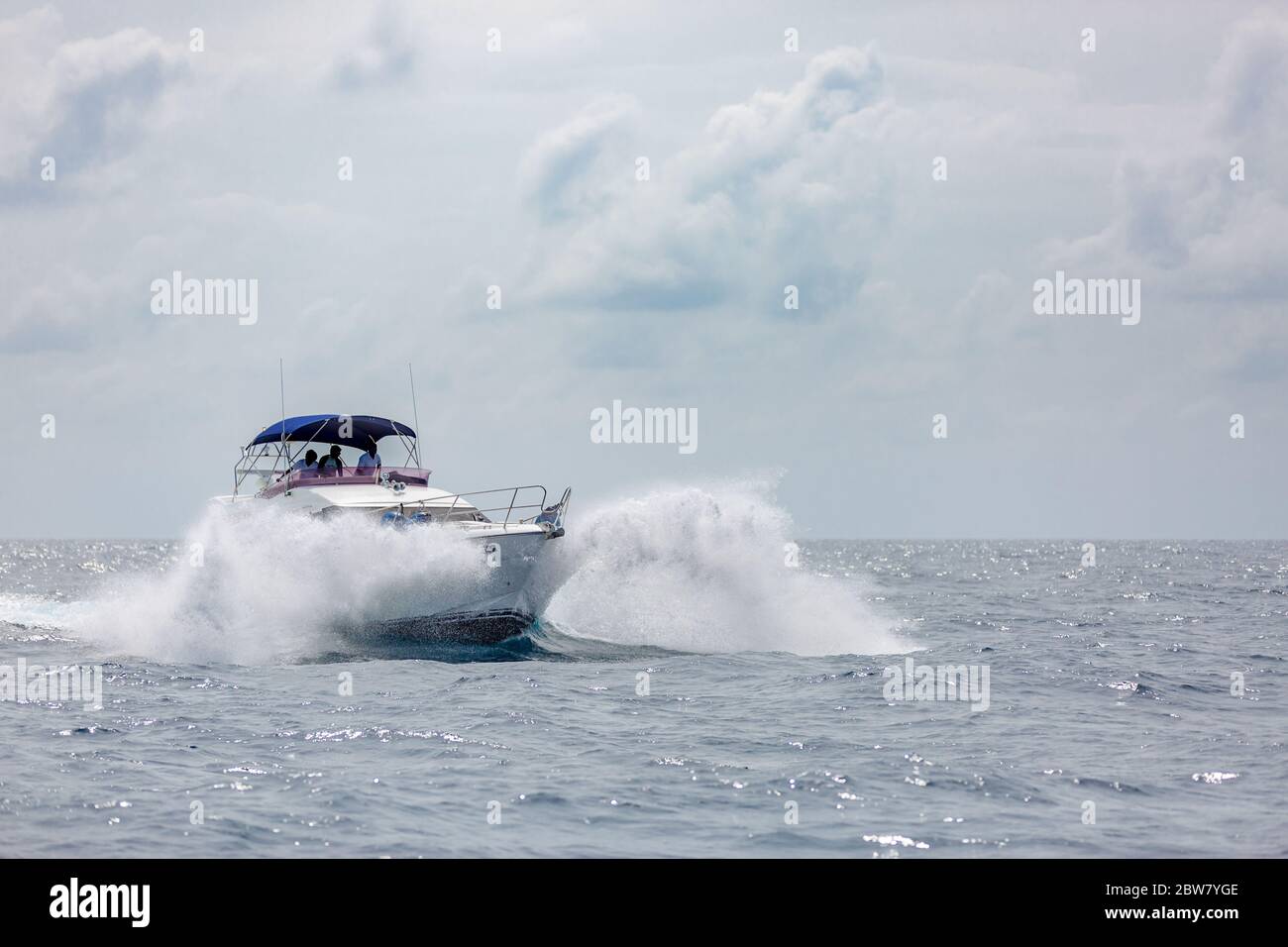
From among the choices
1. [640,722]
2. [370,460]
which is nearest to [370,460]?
[370,460]

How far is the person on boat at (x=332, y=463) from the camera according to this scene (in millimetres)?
26609

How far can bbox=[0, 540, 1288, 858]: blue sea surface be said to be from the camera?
36.4 ft

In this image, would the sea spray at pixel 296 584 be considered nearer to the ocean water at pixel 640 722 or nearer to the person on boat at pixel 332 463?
the ocean water at pixel 640 722

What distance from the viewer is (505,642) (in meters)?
24.2

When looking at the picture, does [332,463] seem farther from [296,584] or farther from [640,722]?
[640,722]

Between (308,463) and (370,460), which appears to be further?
(370,460)

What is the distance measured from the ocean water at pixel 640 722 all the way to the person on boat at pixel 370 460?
8.79ft

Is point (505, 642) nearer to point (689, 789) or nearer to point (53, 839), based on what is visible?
point (689, 789)

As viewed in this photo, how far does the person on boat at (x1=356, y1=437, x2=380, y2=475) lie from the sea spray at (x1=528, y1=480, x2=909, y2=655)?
489cm

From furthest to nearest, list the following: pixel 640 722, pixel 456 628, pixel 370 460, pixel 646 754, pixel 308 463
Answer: pixel 370 460, pixel 308 463, pixel 456 628, pixel 640 722, pixel 646 754

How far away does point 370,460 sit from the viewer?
27609 millimetres

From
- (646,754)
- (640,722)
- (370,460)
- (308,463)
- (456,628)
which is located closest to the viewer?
(646,754)
